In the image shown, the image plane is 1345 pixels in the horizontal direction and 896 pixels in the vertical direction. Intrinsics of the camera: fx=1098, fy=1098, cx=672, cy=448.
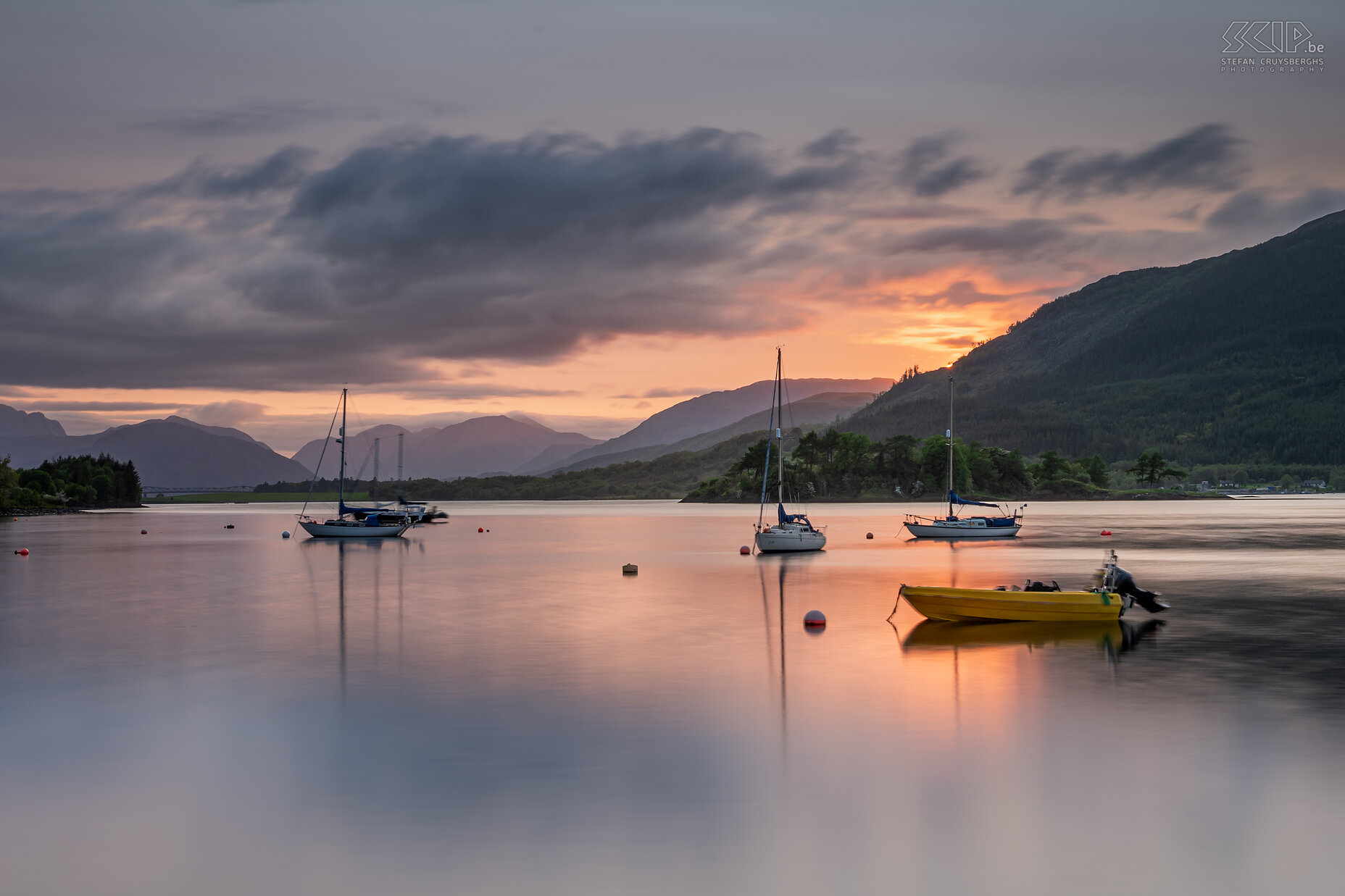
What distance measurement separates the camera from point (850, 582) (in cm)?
7019

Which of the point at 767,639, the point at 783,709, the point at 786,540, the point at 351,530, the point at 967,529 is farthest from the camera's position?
the point at 351,530

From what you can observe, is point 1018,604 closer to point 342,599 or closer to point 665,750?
point 665,750

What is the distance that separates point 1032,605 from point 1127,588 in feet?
21.3

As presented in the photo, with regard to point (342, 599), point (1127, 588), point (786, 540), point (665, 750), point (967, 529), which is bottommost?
point (342, 599)

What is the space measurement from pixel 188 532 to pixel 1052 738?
159899 millimetres

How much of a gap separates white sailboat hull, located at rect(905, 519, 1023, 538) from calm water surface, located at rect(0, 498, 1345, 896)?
68.7m

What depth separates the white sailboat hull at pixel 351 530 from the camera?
135m

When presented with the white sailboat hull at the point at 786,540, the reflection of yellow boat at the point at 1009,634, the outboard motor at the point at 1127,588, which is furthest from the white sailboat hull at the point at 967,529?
the reflection of yellow boat at the point at 1009,634

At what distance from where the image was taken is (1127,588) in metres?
48.5

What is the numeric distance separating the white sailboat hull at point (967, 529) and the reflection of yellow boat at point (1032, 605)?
83.6 meters

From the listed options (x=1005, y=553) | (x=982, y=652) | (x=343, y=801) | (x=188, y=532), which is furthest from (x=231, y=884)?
(x=188, y=532)

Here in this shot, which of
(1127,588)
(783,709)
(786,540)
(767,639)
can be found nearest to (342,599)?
(767,639)

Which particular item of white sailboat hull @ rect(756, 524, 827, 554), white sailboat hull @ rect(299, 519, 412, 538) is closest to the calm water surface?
white sailboat hull @ rect(756, 524, 827, 554)

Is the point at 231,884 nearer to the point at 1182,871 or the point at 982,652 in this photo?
the point at 1182,871
